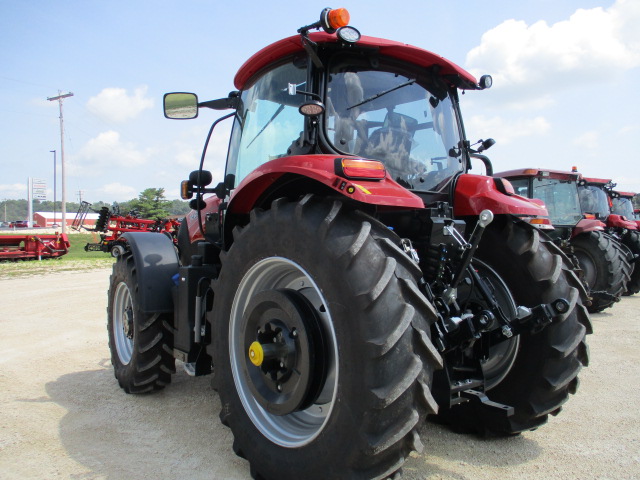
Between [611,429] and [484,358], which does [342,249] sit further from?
[611,429]

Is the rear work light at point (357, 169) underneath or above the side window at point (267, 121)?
underneath

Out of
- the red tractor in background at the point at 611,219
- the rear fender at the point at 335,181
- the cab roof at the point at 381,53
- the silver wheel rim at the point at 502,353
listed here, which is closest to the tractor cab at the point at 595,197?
the red tractor in background at the point at 611,219

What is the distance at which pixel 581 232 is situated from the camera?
9.21 meters

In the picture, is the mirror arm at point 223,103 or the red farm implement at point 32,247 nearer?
the mirror arm at point 223,103

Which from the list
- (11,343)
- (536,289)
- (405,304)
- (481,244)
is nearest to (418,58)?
(481,244)

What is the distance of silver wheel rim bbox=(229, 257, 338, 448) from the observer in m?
2.55

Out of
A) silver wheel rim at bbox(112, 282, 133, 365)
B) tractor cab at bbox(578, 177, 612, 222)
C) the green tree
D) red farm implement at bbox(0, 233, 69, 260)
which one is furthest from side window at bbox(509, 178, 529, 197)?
the green tree

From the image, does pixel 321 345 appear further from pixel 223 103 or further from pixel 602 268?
pixel 602 268

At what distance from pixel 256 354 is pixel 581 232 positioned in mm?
8447

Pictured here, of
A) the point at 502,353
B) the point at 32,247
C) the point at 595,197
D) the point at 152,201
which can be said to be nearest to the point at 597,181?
the point at 595,197

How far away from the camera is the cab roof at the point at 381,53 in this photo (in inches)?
113

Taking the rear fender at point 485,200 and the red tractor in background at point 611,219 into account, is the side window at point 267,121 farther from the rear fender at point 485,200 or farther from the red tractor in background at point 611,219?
the red tractor in background at point 611,219

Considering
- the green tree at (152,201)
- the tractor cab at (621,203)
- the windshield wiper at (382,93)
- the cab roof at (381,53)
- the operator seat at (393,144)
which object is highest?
the cab roof at (381,53)

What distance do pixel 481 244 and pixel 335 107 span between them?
129 cm
